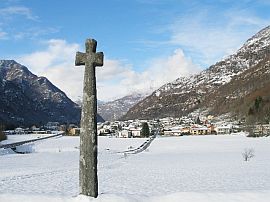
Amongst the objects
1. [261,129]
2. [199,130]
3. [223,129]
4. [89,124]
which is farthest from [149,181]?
[199,130]

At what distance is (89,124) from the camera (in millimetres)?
10234

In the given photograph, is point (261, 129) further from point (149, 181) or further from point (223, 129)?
point (149, 181)

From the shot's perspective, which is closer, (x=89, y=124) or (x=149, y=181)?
(x=89, y=124)

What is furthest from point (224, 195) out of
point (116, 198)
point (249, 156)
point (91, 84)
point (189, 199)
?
point (249, 156)

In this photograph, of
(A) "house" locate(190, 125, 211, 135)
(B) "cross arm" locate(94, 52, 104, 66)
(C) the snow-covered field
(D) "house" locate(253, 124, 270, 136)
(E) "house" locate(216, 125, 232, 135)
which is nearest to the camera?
(C) the snow-covered field

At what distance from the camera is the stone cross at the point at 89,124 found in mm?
10008

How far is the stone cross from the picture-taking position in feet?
32.8

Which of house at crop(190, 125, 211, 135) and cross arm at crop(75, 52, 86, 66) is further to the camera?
house at crop(190, 125, 211, 135)

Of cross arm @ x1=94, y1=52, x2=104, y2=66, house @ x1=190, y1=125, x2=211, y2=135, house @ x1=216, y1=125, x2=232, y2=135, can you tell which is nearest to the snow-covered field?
cross arm @ x1=94, y1=52, x2=104, y2=66

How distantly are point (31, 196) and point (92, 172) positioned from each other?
143 centimetres

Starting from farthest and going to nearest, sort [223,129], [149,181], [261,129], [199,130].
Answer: [199,130]
[223,129]
[261,129]
[149,181]

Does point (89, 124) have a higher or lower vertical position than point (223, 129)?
lower

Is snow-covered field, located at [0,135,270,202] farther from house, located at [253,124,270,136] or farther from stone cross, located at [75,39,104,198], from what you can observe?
house, located at [253,124,270,136]

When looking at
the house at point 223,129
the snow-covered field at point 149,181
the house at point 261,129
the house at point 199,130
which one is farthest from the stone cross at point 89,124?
the house at point 199,130
